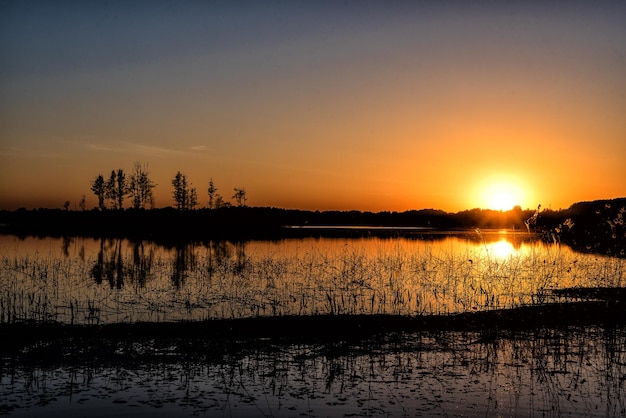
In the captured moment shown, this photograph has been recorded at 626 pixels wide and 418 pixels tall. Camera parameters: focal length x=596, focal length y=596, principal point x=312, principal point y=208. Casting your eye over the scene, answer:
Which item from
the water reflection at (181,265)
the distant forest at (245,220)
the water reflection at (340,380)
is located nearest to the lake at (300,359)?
the water reflection at (340,380)

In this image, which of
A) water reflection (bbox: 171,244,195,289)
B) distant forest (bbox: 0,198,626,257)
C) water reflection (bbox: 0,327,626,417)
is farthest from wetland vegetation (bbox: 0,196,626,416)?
distant forest (bbox: 0,198,626,257)

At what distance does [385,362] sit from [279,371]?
8.20 feet

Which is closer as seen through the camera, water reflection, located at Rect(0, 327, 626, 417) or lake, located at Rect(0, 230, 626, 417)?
water reflection, located at Rect(0, 327, 626, 417)

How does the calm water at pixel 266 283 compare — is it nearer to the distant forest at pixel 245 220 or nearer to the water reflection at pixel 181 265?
the water reflection at pixel 181 265

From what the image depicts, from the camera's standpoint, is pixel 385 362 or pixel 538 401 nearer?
pixel 538 401

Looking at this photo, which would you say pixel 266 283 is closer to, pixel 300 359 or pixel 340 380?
pixel 300 359

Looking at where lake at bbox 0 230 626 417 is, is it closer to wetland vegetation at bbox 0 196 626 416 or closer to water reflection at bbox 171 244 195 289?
wetland vegetation at bbox 0 196 626 416

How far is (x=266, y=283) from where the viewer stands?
84.0 ft

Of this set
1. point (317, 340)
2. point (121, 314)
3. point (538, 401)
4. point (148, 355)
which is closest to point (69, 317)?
point (121, 314)

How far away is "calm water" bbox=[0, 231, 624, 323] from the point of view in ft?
64.4

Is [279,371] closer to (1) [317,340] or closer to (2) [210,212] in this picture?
(1) [317,340]

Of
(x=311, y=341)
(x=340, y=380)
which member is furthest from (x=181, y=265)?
(x=340, y=380)

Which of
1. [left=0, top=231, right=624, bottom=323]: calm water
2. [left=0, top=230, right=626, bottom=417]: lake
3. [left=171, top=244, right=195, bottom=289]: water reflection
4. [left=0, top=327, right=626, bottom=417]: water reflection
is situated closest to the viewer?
[left=0, top=327, right=626, bottom=417]: water reflection

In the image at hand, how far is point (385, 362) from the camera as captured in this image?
13.5 meters
